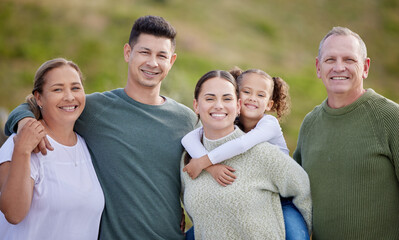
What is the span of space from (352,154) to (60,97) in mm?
2196

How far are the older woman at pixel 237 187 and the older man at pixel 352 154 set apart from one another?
0.58ft

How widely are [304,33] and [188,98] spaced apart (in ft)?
65.6

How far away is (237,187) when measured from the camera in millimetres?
2883

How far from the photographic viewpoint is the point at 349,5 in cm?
2934

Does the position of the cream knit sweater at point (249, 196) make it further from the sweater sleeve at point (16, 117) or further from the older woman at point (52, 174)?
the sweater sleeve at point (16, 117)

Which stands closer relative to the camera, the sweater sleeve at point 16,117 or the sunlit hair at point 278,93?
the sweater sleeve at point 16,117

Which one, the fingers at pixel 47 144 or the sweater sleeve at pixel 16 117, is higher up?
the sweater sleeve at pixel 16 117

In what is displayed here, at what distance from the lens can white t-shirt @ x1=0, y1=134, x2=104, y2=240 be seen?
2.71 metres

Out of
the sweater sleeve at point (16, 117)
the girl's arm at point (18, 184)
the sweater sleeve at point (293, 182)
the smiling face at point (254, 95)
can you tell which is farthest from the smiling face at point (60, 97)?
the sweater sleeve at point (293, 182)

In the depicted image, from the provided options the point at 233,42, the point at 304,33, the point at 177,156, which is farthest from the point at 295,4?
the point at 177,156

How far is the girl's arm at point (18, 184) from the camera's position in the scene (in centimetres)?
257

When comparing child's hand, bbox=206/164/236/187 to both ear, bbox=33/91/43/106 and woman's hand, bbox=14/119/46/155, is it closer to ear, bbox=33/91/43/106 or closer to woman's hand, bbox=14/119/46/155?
woman's hand, bbox=14/119/46/155

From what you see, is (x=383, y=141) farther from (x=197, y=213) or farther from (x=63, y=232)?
(x=63, y=232)

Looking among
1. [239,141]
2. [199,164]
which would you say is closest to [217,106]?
[239,141]
